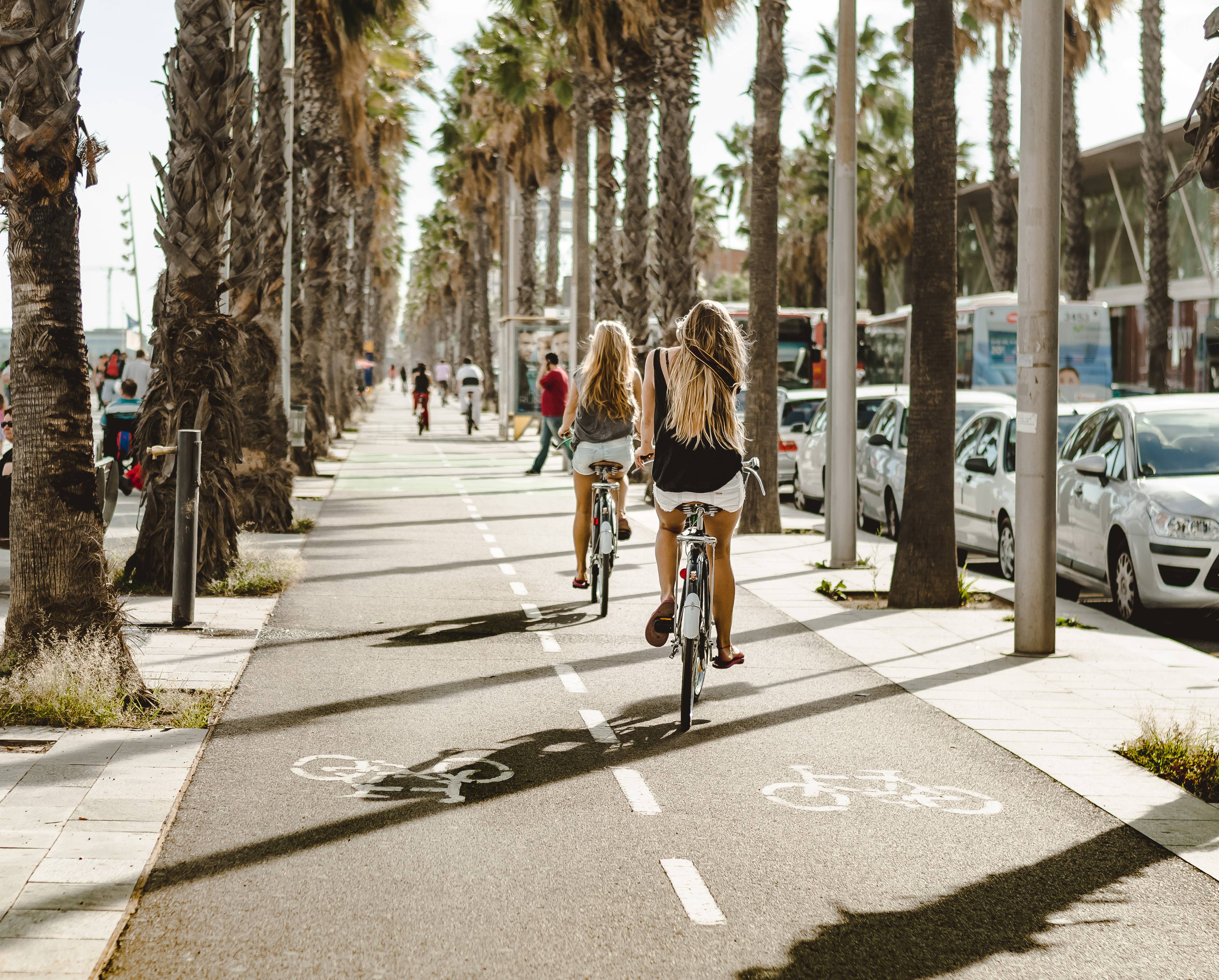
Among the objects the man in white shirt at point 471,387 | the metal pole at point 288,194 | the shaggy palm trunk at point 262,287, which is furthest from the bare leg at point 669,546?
the man in white shirt at point 471,387

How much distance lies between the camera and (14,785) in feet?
19.3

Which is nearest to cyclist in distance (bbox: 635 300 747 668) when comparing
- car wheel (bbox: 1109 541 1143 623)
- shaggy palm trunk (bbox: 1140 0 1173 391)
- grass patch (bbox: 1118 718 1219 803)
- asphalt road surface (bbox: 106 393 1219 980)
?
asphalt road surface (bbox: 106 393 1219 980)

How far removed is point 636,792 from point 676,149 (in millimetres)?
17104

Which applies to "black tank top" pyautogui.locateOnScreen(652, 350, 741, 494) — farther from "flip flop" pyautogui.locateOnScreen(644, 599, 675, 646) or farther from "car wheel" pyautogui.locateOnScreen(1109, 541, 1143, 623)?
"car wheel" pyautogui.locateOnScreen(1109, 541, 1143, 623)

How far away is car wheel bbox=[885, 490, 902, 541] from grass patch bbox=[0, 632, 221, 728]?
1131 cm

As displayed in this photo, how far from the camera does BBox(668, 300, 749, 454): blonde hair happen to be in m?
7.65

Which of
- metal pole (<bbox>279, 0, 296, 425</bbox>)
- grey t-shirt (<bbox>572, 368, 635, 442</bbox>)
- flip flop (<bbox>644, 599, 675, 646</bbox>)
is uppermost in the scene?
metal pole (<bbox>279, 0, 296, 425</bbox>)

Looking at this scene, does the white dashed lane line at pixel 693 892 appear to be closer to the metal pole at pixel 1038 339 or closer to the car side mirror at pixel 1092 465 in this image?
the metal pole at pixel 1038 339

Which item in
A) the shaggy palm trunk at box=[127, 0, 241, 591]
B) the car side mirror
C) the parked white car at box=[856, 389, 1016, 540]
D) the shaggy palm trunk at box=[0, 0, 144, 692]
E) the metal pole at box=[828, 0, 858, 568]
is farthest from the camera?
the parked white car at box=[856, 389, 1016, 540]

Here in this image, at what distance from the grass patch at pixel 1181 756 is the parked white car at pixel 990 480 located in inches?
260

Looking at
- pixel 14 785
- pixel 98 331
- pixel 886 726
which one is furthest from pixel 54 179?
pixel 98 331

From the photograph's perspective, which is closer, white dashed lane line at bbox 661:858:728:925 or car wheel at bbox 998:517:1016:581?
white dashed lane line at bbox 661:858:728:925

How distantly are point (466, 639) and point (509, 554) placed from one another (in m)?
5.22

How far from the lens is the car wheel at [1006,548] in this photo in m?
14.0
